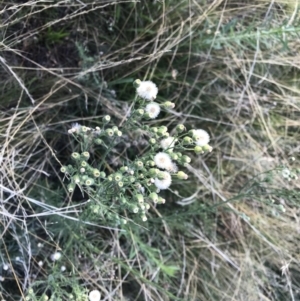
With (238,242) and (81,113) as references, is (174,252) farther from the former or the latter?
(81,113)

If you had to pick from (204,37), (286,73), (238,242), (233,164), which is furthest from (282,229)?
(204,37)

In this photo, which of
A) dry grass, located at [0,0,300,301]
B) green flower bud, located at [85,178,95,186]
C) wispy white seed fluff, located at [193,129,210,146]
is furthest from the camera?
dry grass, located at [0,0,300,301]

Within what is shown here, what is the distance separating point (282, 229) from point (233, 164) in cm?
28

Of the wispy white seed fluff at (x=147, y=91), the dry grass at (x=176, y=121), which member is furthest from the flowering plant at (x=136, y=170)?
the dry grass at (x=176, y=121)

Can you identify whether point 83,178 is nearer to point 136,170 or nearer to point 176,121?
point 136,170

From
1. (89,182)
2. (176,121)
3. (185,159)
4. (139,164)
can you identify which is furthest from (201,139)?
(176,121)

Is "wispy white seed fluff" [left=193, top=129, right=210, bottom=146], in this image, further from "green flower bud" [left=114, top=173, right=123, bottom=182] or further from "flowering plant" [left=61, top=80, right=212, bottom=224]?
"green flower bud" [left=114, top=173, right=123, bottom=182]

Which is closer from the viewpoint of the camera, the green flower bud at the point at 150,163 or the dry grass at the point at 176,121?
the green flower bud at the point at 150,163

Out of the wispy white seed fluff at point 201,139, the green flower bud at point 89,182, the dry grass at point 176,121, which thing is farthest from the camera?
the dry grass at point 176,121

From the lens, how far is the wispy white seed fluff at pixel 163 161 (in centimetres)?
117

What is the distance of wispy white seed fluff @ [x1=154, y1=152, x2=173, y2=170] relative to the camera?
1168mm

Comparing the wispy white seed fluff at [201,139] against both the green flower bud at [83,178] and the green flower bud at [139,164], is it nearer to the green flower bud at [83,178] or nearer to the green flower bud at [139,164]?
the green flower bud at [139,164]

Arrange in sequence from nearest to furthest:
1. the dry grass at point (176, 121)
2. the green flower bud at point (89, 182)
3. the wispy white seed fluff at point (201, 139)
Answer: the green flower bud at point (89, 182) < the wispy white seed fluff at point (201, 139) < the dry grass at point (176, 121)

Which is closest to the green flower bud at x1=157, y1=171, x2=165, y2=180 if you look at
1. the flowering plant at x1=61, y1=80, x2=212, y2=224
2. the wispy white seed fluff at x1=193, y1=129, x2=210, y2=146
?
the flowering plant at x1=61, y1=80, x2=212, y2=224
